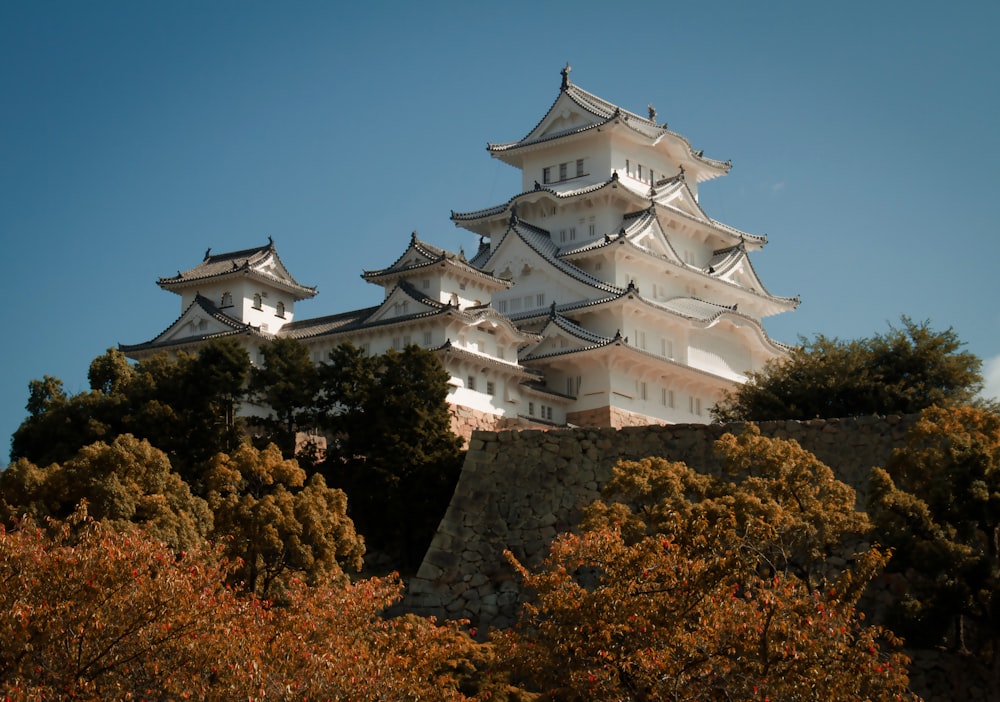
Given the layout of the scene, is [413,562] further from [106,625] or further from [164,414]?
[106,625]

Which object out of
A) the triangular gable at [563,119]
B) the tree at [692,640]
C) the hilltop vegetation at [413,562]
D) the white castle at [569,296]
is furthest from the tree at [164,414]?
the triangular gable at [563,119]

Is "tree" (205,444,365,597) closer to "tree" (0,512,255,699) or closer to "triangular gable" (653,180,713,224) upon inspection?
"tree" (0,512,255,699)

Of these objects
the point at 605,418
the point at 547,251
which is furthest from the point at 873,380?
the point at 547,251

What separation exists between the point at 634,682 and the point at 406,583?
1355cm

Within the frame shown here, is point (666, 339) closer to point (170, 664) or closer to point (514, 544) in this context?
point (514, 544)

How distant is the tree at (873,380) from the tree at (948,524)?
38.6 ft

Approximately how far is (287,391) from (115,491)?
32.1ft

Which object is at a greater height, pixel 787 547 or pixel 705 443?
pixel 705 443

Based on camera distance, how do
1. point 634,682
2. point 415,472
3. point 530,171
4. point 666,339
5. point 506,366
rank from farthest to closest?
1. point 530,171
2. point 666,339
3. point 506,366
4. point 415,472
5. point 634,682

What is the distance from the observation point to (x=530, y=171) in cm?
5212

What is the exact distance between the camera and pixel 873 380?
34938 millimetres

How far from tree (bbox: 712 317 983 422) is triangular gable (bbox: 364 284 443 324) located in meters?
9.70

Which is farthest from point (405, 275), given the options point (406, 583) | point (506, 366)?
point (406, 583)

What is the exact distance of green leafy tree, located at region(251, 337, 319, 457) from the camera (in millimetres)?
34500
